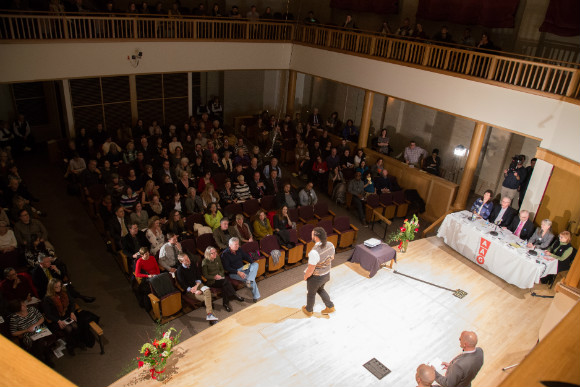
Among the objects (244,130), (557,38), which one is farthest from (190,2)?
(557,38)

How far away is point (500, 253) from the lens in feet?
25.4

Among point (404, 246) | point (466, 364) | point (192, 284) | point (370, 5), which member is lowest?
point (192, 284)

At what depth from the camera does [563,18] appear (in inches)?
383

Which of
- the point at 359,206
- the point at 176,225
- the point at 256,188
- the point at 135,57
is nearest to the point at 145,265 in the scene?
the point at 176,225

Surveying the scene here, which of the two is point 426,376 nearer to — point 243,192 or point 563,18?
point 243,192

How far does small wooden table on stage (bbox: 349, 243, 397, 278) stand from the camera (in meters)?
7.29

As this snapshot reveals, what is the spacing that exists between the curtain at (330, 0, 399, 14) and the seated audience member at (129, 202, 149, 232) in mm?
10300

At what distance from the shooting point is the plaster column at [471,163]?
33.8ft

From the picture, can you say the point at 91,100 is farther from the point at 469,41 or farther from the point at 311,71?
the point at 469,41

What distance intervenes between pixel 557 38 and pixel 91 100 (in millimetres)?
12893

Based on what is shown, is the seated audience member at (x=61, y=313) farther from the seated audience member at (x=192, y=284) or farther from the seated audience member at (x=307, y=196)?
the seated audience member at (x=307, y=196)

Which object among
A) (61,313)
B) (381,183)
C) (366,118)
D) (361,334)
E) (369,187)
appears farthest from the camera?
(366,118)

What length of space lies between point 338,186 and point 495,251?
177 inches

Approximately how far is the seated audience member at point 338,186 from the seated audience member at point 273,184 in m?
1.60
